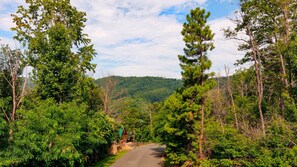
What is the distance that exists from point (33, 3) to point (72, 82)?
7840 millimetres

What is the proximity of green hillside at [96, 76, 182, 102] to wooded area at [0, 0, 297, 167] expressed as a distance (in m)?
121

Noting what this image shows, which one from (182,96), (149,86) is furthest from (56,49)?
(149,86)

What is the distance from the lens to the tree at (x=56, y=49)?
1927cm

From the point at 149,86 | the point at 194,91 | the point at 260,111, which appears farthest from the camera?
the point at 149,86

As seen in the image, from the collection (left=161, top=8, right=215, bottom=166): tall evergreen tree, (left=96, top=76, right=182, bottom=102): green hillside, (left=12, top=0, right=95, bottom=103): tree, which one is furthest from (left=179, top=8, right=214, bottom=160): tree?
(left=96, top=76, right=182, bottom=102): green hillside

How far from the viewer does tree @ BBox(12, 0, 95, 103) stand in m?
19.3

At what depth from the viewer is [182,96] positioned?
66.3 ft

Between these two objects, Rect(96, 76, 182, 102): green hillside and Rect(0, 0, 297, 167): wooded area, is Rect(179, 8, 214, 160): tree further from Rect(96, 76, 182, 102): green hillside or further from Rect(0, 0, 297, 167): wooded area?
Rect(96, 76, 182, 102): green hillside

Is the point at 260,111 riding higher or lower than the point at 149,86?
lower

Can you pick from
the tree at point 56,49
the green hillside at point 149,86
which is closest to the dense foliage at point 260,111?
the tree at point 56,49

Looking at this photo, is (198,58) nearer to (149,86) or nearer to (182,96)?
(182,96)

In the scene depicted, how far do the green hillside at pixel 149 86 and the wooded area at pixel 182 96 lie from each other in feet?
397

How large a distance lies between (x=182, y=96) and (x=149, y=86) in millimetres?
151812

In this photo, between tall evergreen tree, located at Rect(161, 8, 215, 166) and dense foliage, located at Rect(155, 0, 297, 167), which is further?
tall evergreen tree, located at Rect(161, 8, 215, 166)
